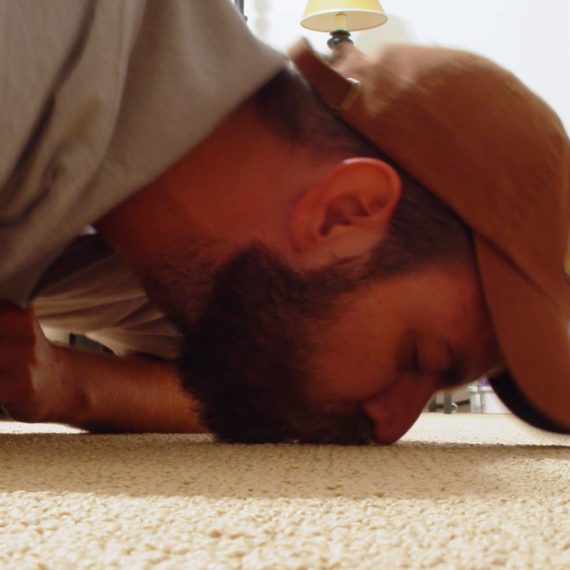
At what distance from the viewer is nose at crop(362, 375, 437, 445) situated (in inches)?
28.1

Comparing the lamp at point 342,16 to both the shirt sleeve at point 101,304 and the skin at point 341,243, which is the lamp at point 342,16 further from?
the skin at point 341,243

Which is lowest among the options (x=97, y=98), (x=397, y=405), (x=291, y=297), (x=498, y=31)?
(x=397, y=405)

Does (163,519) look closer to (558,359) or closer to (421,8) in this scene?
(558,359)

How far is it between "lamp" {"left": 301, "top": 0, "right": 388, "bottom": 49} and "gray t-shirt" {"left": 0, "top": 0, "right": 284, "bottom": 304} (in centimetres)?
165

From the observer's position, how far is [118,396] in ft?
3.00

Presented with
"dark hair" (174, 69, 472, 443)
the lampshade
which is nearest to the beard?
"dark hair" (174, 69, 472, 443)

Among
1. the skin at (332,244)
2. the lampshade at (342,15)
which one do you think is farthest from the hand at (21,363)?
the lampshade at (342,15)

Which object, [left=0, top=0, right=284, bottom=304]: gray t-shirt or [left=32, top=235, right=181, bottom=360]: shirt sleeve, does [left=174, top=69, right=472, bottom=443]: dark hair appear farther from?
[left=32, top=235, right=181, bottom=360]: shirt sleeve

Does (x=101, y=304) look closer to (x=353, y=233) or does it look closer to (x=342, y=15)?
(x=353, y=233)

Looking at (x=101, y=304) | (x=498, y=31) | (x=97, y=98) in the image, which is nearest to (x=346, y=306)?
(x=97, y=98)

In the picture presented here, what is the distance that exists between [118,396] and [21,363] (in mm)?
173

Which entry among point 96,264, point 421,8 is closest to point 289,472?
point 96,264

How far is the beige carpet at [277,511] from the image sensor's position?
0.26 meters

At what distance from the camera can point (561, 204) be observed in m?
0.70
